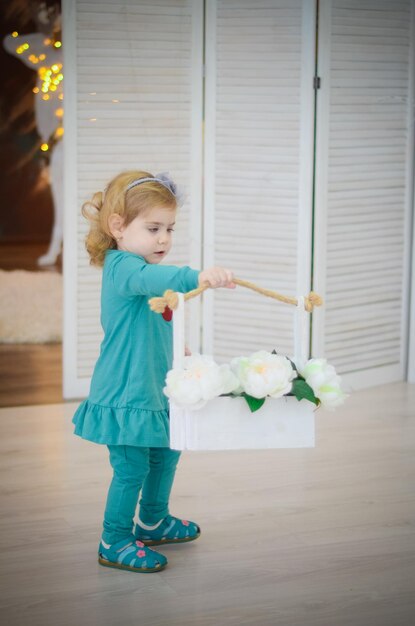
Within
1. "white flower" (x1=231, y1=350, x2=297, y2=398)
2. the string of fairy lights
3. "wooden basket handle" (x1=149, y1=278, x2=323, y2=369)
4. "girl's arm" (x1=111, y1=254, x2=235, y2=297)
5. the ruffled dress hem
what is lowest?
the ruffled dress hem

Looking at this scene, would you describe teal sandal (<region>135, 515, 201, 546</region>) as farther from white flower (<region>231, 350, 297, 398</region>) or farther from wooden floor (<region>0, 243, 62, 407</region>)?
wooden floor (<region>0, 243, 62, 407</region>)

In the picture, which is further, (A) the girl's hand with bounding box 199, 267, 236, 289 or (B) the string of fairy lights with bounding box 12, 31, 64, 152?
(B) the string of fairy lights with bounding box 12, 31, 64, 152

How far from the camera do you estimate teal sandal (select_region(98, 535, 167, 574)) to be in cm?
244

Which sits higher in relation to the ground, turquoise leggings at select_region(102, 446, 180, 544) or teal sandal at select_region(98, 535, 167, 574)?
turquoise leggings at select_region(102, 446, 180, 544)

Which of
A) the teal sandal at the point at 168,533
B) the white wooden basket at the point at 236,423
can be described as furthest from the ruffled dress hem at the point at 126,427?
the teal sandal at the point at 168,533

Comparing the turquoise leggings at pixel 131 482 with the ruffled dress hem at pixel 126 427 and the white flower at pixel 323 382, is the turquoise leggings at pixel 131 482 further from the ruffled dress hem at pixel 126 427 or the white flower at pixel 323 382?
the white flower at pixel 323 382

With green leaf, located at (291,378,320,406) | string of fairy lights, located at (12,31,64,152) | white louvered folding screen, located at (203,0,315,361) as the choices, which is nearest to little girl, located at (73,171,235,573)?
green leaf, located at (291,378,320,406)

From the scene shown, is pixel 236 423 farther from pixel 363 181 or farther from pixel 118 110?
pixel 363 181

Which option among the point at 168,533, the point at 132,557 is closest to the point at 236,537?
the point at 168,533

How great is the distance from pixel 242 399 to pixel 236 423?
0.05 meters

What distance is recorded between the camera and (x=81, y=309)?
4.16 metres

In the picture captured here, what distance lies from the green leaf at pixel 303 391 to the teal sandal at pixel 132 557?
588 millimetres

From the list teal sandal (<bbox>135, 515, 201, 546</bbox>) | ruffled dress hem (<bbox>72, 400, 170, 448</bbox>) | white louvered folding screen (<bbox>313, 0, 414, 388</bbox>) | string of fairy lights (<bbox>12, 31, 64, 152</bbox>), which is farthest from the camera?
string of fairy lights (<bbox>12, 31, 64, 152</bbox>)

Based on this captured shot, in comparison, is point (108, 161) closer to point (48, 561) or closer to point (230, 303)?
point (230, 303)
